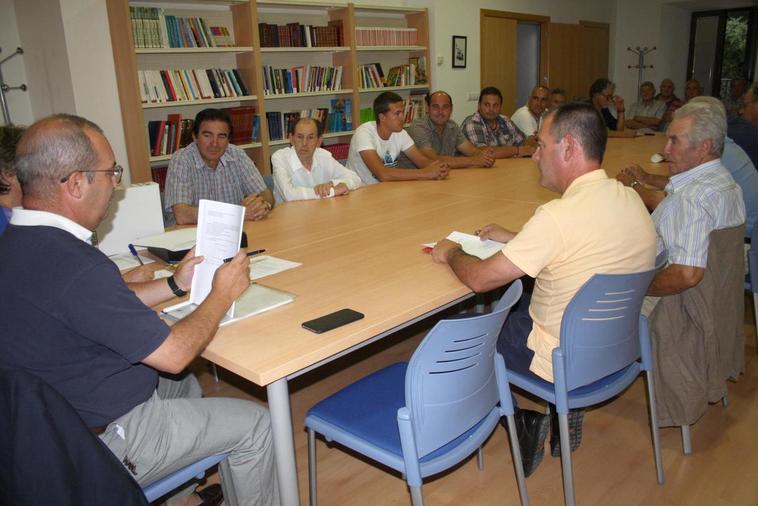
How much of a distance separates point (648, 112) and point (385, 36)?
4.26 metres

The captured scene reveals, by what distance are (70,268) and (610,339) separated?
1.46m

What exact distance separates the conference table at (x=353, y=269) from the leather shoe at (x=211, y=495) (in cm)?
62

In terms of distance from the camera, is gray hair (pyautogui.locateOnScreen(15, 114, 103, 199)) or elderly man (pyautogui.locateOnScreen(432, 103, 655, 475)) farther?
elderly man (pyautogui.locateOnScreen(432, 103, 655, 475))

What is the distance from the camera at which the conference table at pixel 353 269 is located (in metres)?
1.43

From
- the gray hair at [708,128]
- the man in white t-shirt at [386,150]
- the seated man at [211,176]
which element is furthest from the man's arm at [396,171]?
the gray hair at [708,128]

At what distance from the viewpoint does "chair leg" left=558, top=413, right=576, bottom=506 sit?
1.75 metres

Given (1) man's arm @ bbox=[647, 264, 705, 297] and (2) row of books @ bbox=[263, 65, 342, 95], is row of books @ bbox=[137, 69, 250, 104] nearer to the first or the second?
(2) row of books @ bbox=[263, 65, 342, 95]

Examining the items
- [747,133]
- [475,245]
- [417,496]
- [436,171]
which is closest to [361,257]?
[475,245]

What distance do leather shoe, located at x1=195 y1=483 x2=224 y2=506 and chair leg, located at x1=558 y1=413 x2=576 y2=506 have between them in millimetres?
1111

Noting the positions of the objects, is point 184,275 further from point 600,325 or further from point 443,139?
point 443,139

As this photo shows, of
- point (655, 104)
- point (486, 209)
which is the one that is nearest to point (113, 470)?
point (486, 209)

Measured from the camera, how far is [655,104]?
829cm

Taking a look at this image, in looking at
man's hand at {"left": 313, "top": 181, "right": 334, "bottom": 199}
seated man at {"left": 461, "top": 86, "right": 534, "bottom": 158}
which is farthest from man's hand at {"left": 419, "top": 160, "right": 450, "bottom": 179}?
seated man at {"left": 461, "top": 86, "right": 534, "bottom": 158}

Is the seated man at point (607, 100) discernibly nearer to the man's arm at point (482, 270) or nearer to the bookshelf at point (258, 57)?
the bookshelf at point (258, 57)
